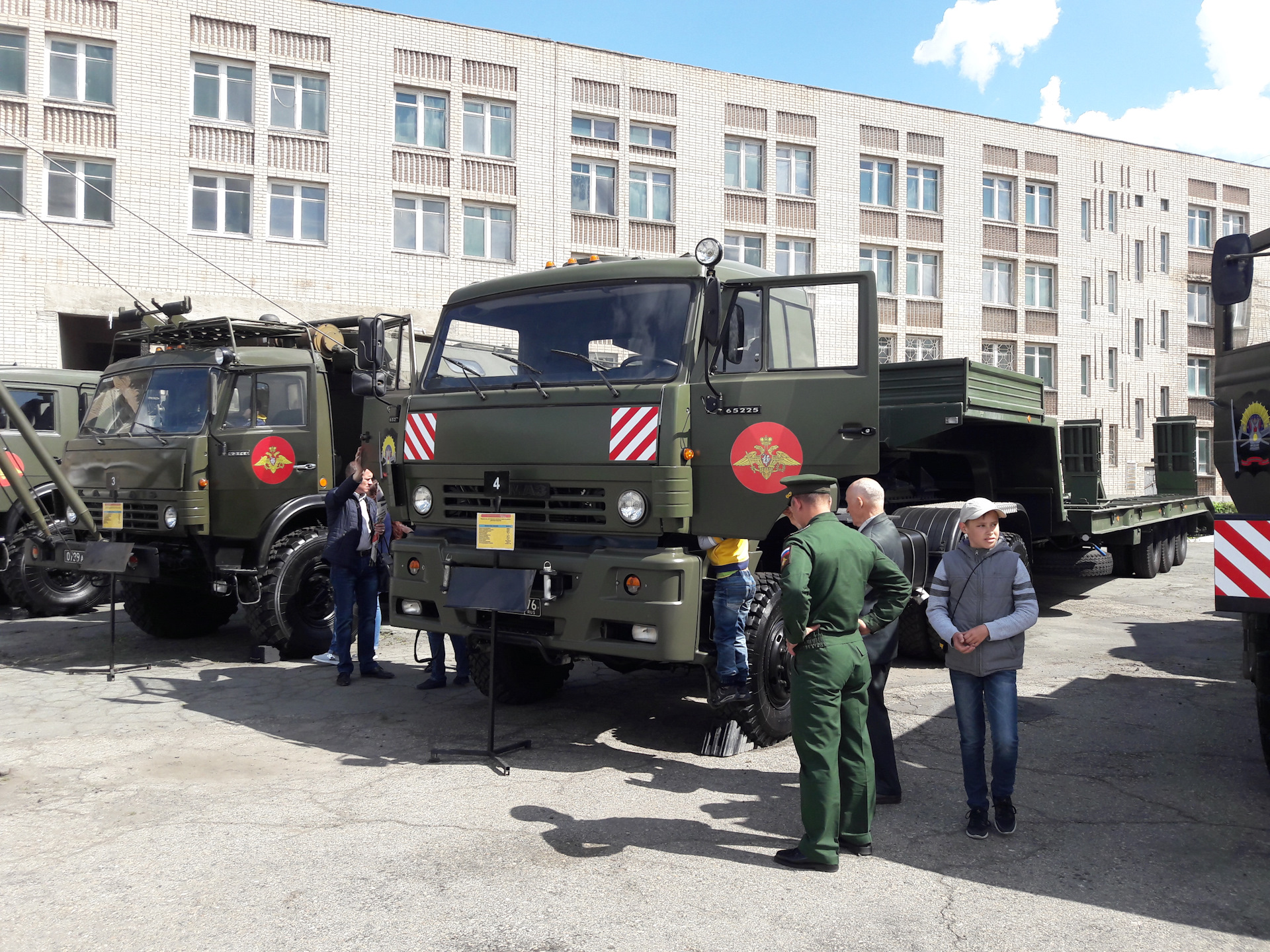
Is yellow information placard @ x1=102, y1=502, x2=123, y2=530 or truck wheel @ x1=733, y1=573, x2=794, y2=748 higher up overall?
yellow information placard @ x1=102, y1=502, x2=123, y2=530

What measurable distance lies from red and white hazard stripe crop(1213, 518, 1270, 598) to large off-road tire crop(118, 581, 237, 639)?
836 centimetres

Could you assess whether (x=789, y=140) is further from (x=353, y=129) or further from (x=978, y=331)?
(x=353, y=129)

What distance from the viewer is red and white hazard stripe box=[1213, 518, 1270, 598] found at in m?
4.17

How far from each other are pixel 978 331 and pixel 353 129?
63.9ft

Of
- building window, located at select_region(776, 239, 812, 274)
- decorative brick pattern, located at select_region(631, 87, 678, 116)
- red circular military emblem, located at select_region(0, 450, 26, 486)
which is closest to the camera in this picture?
red circular military emblem, located at select_region(0, 450, 26, 486)

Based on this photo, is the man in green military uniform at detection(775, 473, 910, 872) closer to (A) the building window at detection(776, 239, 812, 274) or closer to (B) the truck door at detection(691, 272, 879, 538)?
(B) the truck door at detection(691, 272, 879, 538)

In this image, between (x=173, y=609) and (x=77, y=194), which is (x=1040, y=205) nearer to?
(x=77, y=194)

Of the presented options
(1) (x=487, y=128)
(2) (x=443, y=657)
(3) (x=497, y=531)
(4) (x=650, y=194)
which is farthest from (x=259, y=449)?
(4) (x=650, y=194)

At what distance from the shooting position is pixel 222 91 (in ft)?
74.3

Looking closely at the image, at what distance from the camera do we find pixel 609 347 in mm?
5727

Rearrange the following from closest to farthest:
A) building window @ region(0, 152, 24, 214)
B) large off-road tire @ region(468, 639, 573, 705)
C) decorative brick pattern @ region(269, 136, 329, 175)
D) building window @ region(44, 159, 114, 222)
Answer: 1. large off-road tire @ region(468, 639, 573, 705)
2. building window @ region(0, 152, 24, 214)
3. building window @ region(44, 159, 114, 222)
4. decorative brick pattern @ region(269, 136, 329, 175)

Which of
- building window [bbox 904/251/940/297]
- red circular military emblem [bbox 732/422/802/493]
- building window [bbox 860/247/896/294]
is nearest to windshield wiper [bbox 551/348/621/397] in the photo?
red circular military emblem [bbox 732/422/802/493]

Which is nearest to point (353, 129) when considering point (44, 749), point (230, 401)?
point (230, 401)

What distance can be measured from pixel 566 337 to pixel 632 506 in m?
1.16
